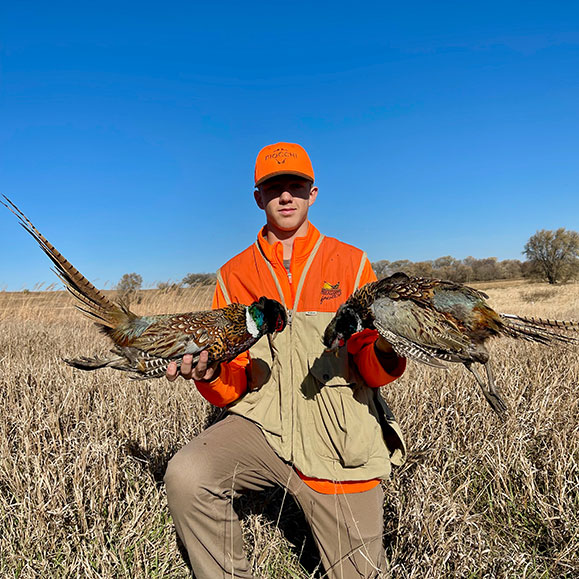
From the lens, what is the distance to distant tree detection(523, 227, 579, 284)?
3236cm

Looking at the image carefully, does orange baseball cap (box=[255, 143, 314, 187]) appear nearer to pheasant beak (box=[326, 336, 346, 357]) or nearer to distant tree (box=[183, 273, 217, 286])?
pheasant beak (box=[326, 336, 346, 357])

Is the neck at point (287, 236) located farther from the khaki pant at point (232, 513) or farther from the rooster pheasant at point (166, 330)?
the khaki pant at point (232, 513)

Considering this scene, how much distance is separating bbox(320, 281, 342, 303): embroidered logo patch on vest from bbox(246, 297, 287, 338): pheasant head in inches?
13.9

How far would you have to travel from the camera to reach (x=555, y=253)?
33.3 m

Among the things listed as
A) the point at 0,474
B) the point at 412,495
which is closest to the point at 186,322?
the point at 0,474

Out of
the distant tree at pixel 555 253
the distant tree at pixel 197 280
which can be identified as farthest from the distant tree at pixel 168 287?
the distant tree at pixel 555 253

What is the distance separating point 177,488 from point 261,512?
930 mm

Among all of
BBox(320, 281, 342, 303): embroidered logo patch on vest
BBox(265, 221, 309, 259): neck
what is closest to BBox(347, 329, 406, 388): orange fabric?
BBox(320, 281, 342, 303): embroidered logo patch on vest

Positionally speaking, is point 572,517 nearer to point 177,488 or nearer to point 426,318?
point 426,318

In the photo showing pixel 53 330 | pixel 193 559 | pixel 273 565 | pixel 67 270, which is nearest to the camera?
pixel 193 559

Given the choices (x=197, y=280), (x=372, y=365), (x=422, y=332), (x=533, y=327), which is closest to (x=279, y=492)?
(x=372, y=365)

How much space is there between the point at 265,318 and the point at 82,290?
121 cm

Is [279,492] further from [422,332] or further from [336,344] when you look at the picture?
[422,332]

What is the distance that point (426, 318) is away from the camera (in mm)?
2373
